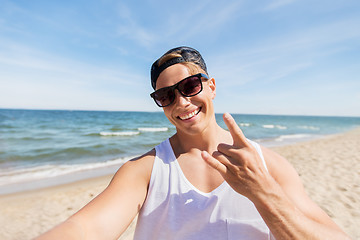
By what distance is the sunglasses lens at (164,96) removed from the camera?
1.56 metres

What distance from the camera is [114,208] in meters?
1.27

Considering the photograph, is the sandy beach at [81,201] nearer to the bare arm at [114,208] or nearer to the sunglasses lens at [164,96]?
the bare arm at [114,208]

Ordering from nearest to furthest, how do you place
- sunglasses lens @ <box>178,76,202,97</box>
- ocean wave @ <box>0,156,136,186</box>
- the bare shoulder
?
the bare shoulder, sunglasses lens @ <box>178,76,202,97</box>, ocean wave @ <box>0,156,136,186</box>

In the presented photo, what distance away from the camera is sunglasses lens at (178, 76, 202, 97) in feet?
4.96

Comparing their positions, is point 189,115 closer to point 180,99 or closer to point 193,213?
point 180,99

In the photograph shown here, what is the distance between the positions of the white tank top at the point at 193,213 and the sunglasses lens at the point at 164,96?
0.58 meters

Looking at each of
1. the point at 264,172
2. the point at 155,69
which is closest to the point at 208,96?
the point at 155,69

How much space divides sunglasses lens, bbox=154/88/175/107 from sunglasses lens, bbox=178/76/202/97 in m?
0.09

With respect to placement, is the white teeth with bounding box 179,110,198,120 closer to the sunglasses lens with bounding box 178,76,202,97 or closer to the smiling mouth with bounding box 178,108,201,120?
the smiling mouth with bounding box 178,108,201,120

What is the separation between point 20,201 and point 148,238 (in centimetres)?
523

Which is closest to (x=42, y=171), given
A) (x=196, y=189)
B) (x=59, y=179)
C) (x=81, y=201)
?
(x=59, y=179)

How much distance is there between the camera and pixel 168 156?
148 cm

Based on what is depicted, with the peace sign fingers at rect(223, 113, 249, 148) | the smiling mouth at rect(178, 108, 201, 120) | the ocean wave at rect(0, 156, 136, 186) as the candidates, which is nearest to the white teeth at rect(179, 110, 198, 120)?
the smiling mouth at rect(178, 108, 201, 120)

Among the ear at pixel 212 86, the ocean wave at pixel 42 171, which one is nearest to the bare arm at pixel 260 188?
the ear at pixel 212 86
